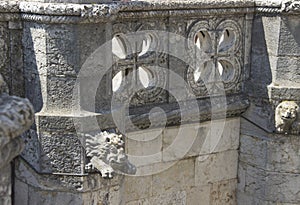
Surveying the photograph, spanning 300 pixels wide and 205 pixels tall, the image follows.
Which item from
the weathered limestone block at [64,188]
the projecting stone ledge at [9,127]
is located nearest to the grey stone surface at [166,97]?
the weathered limestone block at [64,188]

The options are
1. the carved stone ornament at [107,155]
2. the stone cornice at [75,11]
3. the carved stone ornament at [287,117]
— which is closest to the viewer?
the stone cornice at [75,11]

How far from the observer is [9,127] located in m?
2.75

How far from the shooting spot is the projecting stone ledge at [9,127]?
2748 millimetres

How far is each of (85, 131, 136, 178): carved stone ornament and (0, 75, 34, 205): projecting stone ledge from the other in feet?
3.76

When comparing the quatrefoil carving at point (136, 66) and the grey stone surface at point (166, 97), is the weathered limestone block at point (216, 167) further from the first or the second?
the quatrefoil carving at point (136, 66)

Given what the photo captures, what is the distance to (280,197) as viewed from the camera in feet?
17.6

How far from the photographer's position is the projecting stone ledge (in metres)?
2.75

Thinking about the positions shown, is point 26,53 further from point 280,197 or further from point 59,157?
point 280,197

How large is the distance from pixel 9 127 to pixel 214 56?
102 inches

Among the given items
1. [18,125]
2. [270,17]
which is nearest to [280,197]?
[270,17]

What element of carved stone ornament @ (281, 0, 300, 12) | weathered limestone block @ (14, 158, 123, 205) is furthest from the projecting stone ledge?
carved stone ornament @ (281, 0, 300, 12)

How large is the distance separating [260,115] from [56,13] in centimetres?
205

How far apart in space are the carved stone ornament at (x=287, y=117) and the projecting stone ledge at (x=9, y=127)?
2.70m

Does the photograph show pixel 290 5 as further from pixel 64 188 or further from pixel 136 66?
pixel 64 188
